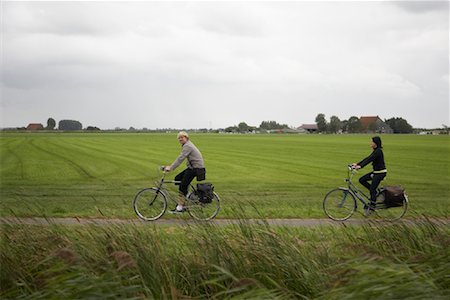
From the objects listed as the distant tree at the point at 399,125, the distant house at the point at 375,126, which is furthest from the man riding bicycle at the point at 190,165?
the distant tree at the point at 399,125

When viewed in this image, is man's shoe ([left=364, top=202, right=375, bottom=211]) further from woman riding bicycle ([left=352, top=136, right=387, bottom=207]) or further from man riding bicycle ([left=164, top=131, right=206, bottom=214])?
man riding bicycle ([left=164, top=131, right=206, bottom=214])

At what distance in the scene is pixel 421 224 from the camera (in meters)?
5.84

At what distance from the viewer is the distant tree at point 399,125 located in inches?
7200

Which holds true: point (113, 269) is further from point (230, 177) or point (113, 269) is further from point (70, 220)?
point (230, 177)

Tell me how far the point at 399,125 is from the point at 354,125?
1798cm

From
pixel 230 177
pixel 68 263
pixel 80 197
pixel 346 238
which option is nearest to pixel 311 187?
pixel 230 177

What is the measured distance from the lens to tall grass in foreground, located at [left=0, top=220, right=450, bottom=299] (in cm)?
396

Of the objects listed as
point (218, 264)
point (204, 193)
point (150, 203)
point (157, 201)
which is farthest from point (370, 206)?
point (218, 264)

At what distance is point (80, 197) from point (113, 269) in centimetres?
1220

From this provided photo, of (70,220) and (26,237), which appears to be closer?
(26,237)

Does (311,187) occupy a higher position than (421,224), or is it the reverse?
(421,224)

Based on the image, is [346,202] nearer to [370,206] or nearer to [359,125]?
[370,206]

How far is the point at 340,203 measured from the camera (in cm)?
1153

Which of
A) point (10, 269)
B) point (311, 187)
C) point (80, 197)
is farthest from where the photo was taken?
point (311, 187)
